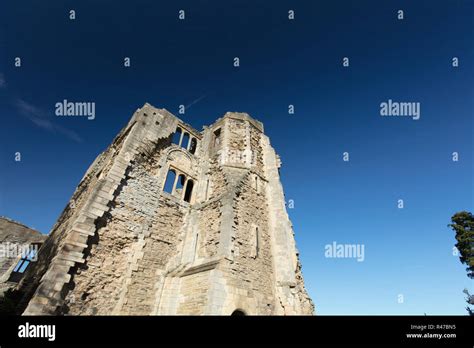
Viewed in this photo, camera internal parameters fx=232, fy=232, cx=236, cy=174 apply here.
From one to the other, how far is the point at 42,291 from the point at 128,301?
2.72 metres

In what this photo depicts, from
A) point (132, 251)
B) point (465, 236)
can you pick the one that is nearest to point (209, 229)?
point (132, 251)

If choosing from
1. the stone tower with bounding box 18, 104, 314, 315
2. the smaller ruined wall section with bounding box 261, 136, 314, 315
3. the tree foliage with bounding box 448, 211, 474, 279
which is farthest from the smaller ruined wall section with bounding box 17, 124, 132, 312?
the tree foliage with bounding box 448, 211, 474, 279

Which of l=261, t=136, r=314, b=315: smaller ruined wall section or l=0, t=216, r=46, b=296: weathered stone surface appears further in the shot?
l=0, t=216, r=46, b=296: weathered stone surface

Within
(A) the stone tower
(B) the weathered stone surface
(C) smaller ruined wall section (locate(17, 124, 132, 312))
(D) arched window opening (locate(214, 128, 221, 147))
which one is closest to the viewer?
(A) the stone tower

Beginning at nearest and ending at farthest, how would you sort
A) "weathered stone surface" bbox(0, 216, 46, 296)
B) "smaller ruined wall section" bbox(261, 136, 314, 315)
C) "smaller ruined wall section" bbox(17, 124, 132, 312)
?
"smaller ruined wall section" bbox(17, 124, 132, 312), "smaller ruined wall section" bbox(261, 136, 314, 315), "weathered stone surface" bbox(0, 216, 46, 296)

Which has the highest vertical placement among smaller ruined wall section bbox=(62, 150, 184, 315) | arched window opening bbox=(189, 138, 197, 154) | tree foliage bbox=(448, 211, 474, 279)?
arched window opening bbox=(189, 138, 197, 154)

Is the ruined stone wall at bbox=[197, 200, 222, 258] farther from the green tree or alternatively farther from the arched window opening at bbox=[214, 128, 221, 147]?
the green tree

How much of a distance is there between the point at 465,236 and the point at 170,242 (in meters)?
21.8

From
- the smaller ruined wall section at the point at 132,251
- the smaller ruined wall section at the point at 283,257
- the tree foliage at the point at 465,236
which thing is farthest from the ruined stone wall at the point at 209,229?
the tree foliage at the point at 465,236

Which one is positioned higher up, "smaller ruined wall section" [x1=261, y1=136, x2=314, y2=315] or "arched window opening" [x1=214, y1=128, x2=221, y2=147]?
"arched window opening" [x1=214, y1=128, x2=221, y2=147]

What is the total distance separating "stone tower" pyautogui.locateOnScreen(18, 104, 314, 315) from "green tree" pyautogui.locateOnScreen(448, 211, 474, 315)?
645 inches

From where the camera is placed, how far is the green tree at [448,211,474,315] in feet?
57.2
